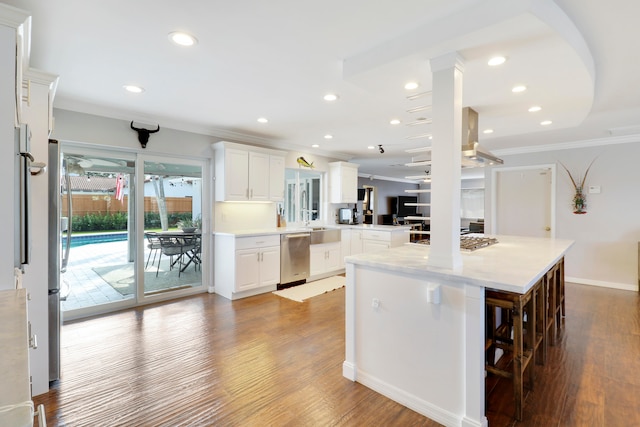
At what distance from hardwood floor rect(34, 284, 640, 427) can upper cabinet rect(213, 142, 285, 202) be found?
5.65 ft

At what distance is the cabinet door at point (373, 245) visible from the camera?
540 cm

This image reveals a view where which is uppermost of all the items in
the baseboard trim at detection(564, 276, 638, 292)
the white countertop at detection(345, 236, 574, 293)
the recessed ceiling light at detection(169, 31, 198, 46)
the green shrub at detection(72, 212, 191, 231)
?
the recessed ceiling light at detection(169, 31, 198, 46)

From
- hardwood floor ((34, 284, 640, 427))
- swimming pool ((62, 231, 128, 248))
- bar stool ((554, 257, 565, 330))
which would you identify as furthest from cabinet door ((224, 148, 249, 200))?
bar stool ((554, 257, 565, 330))

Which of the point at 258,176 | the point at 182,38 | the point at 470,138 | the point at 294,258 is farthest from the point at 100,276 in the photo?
the point at 470,138

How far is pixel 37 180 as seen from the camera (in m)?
2.09

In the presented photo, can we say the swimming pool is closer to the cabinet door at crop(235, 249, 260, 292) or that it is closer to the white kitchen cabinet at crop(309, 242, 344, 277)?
the cabinet door at crop(235, 249, 260, 292)

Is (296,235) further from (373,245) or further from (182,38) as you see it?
(182,38)

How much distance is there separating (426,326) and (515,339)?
1.65 ft

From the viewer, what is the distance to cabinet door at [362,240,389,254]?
5398 millimetres

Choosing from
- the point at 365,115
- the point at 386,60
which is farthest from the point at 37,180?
the point at 365,115

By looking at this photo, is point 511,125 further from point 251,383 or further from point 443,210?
point 251,383

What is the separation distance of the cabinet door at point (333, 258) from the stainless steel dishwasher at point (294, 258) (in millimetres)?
540

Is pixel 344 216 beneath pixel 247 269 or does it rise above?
above

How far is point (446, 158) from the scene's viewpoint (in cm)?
196
